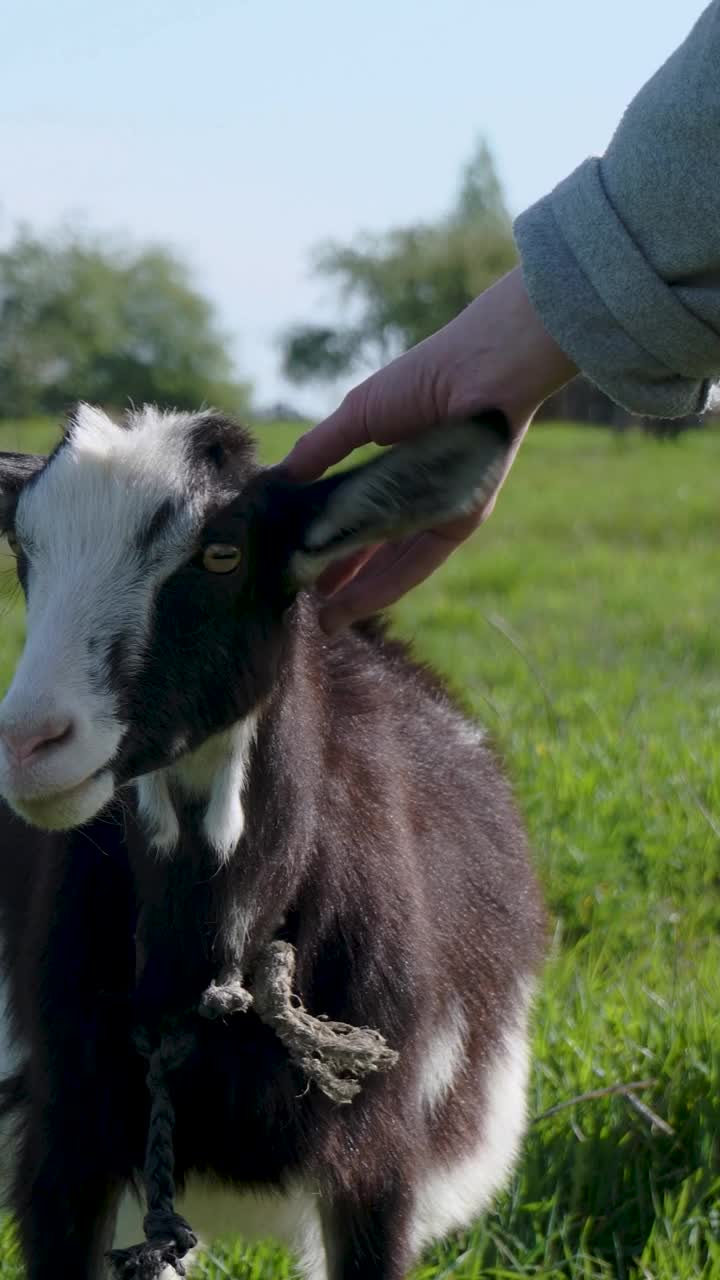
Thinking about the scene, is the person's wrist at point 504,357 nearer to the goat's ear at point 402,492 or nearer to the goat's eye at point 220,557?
the goat's ear at point 402,492

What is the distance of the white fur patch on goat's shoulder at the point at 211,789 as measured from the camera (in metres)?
2.15

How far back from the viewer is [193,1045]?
2135 millimetres

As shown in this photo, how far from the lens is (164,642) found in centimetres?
202

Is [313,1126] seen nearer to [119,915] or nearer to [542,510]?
[119,915]

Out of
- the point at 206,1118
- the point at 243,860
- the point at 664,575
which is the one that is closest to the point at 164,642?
the point at 243,860

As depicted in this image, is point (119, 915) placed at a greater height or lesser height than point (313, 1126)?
greater

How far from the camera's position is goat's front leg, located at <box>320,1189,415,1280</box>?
2.33m

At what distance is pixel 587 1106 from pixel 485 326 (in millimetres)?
1430

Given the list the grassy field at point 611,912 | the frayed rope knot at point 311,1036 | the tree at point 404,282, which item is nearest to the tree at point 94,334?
the grassy field at point 611,912

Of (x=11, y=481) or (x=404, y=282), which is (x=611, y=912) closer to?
(x=11, y=481)

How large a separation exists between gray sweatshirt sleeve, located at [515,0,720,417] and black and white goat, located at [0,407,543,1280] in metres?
0.20

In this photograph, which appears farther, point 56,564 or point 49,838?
point 49,838

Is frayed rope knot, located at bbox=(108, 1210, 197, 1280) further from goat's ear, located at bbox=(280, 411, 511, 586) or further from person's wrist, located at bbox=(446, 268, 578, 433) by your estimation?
person's wrist, located at bbox=(446, 268, 578, 433)

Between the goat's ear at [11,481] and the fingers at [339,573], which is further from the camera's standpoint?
the fingers at [339,573]
